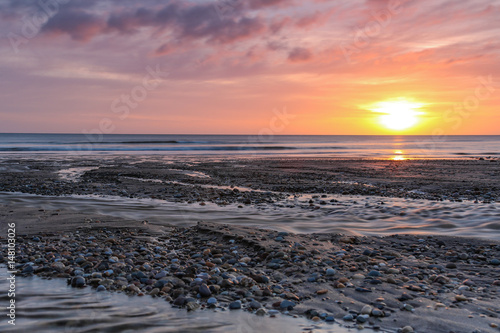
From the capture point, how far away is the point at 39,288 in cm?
473

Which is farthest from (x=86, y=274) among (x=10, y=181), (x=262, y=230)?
(x=10, y=181)

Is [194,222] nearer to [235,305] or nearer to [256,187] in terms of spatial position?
[235,305]

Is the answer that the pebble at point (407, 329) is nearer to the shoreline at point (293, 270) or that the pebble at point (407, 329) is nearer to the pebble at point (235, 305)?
the shoreline at point (293, 270)

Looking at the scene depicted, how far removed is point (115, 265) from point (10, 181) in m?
13.9

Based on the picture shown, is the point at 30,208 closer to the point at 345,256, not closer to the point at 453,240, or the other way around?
the point at 345,256

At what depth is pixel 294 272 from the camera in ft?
17.5

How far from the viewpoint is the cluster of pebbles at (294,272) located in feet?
13.5

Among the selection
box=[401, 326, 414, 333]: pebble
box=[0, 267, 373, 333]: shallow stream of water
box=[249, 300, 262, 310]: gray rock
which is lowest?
box=[0, 267, 373, 333]: shallow stream of water

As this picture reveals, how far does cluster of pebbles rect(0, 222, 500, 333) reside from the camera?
163 inches

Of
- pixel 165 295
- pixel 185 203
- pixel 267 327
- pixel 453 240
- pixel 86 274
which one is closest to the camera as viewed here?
pixel 267 327

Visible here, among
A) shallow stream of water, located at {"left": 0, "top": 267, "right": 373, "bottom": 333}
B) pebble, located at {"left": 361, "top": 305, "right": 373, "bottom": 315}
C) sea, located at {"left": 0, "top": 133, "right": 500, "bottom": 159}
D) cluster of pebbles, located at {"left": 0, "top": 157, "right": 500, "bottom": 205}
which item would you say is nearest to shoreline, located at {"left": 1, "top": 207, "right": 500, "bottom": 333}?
pebble, located at {"left": 361, "top": 305, "right": 373, "bottom": 315}

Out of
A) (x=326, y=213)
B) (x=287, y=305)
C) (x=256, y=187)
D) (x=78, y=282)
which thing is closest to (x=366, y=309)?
(x=287, y=305)

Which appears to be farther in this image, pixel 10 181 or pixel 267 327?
pixel 10 181

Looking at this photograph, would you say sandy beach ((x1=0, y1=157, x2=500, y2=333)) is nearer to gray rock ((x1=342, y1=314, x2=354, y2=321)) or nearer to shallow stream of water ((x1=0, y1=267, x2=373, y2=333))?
gray rock ((x1=342, y1=314, x2=354, y2=321))
